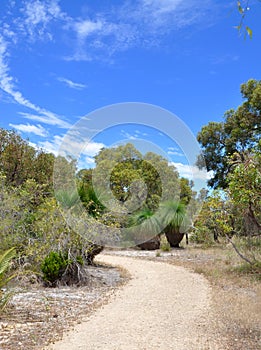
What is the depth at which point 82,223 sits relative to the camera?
9438 millimetres

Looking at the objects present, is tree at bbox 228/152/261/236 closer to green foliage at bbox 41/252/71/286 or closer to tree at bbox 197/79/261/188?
green foliage at bbox 41/252/71/286

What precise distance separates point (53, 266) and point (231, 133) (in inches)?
579

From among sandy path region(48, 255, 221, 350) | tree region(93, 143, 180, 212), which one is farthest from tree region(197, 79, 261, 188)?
sandy path region(48, 255, 221, 350)

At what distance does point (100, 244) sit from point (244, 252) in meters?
4.05

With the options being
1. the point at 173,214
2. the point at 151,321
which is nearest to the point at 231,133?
the point at 173,214

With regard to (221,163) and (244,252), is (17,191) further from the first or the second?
(221,163)

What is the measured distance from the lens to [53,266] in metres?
8.56

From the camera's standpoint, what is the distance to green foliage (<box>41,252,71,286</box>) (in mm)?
8547

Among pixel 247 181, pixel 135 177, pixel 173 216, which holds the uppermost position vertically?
pixel 135 177

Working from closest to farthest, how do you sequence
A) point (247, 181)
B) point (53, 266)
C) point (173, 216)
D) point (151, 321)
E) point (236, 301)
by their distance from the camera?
1. point (151, 321)
2. point (236, 301)
3. point (247, 181)
4. point (53, 266)
5. point (173, 216)

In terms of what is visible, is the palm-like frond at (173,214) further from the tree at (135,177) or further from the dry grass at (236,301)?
the dry grass at (236,301)

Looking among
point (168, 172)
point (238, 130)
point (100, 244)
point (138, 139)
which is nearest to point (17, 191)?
point (100, 244)

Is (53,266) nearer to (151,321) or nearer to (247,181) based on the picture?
(151,321)

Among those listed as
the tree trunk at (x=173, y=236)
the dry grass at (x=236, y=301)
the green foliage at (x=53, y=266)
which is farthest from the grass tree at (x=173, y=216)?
the green foliage at (x=53, y=266)
